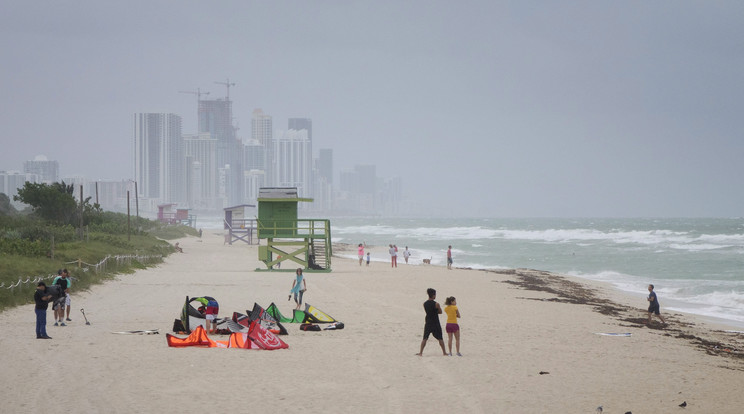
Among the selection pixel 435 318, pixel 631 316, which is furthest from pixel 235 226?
pixel 435 318

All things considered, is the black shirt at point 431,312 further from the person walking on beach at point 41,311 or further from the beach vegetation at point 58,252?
the beach vegetation at point 58,252

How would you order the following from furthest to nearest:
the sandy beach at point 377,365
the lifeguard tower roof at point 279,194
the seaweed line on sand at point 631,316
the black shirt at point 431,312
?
the lifeguard tower roof at point 279,194, the seaweed line on sand at point 631,316, the black shirt at point 431,312, the sandy beach at point 377,365

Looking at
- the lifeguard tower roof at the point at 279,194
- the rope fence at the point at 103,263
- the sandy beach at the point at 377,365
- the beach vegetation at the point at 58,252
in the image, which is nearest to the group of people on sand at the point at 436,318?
the sandy beach at the point at 377,365

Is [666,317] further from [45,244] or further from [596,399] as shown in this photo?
[45,244]

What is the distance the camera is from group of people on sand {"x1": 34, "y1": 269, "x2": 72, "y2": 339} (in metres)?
13.9

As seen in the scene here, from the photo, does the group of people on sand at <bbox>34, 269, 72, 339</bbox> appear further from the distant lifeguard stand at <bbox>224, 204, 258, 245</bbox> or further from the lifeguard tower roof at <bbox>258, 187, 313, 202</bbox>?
the distant lifeguard stand at <bbox>224, 204, 258, 245</bbox>

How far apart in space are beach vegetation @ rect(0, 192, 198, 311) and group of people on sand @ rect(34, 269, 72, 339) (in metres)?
2.60

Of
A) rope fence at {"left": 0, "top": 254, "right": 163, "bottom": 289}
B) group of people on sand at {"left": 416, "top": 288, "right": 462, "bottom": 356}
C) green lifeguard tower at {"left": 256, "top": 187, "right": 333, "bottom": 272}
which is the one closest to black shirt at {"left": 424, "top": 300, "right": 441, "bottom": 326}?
group of people on sand at {"left": 416, "top": 288, "right": 462, "bottom": 356}

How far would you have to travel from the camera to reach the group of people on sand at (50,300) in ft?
45.4

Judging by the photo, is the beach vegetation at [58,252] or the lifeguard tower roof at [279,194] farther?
the lifeguard tower roof at [279,194]

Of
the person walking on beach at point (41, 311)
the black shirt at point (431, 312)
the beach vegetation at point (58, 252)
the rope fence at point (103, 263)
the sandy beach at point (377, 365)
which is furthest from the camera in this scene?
the beach vegetation at point (58, 252)

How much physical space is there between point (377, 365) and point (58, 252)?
17989mm

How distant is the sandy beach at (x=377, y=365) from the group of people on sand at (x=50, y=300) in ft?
1.16

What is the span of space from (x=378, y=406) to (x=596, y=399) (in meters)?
3.45
